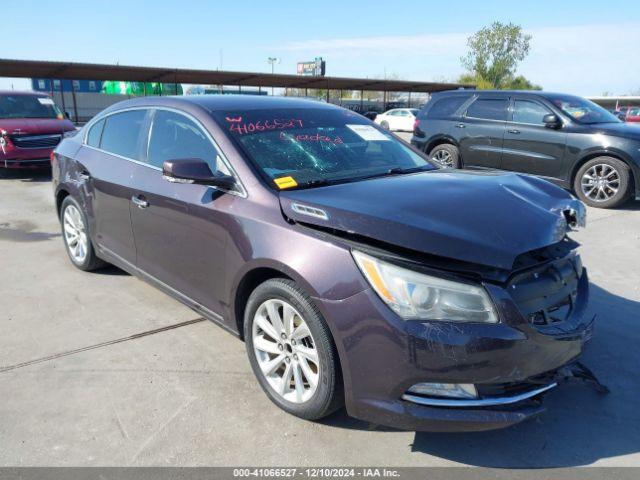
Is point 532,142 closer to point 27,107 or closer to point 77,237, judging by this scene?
point 77,237

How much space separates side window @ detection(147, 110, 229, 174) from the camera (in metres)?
3.32

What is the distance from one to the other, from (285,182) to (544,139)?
6.82m

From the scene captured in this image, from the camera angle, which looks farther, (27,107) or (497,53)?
(497,53)

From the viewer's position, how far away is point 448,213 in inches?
99.4

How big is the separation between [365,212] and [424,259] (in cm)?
39

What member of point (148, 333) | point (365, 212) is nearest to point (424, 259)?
point (365, 212)

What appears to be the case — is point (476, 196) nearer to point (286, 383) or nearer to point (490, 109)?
point (286, 383)

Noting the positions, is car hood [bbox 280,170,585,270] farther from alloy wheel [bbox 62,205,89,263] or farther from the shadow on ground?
alloy wheel [bbox 62,205,89,263]

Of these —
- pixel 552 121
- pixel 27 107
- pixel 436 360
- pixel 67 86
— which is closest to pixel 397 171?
pixel 436 360

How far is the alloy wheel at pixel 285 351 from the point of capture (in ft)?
8.69

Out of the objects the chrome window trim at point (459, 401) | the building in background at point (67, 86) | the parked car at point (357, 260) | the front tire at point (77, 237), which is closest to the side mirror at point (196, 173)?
the parked car at point (357, 260)

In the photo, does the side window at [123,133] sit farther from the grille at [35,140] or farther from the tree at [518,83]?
the tree at [518,83]

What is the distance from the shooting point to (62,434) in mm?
2689

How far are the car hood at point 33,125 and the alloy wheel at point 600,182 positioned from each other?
10.4 metres
